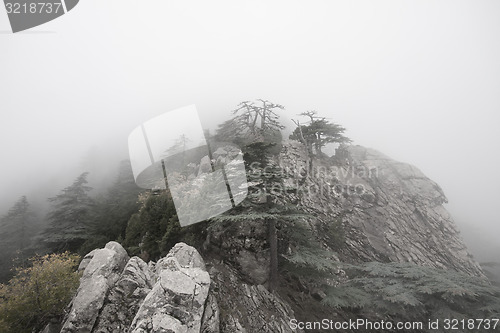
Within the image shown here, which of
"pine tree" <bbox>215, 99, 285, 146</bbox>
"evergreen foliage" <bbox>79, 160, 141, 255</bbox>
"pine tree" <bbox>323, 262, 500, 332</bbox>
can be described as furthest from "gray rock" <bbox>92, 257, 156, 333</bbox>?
"pine tree" <bbox>215, 99, 285, 146</bbox>

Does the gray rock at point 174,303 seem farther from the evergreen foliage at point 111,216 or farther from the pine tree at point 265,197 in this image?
the evergreen foliage at point 111,216

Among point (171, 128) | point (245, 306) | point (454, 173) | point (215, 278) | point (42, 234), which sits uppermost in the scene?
point (171, 128)

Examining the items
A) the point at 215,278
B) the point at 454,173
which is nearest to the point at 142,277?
the point at 215,278

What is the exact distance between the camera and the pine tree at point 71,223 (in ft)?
72.8

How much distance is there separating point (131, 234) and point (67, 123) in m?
105

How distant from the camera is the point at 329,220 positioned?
63.4ft

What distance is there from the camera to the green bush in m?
8.88

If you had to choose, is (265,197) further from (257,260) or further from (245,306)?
(245,306)

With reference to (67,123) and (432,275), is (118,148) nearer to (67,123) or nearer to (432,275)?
(67,123)

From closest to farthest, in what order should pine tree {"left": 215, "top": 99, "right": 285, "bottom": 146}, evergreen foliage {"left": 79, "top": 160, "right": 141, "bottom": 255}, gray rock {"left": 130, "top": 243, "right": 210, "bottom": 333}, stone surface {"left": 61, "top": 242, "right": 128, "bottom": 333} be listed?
gray rock {"left": 130, "top": 243, "right": 210, "bottom": 333}, stone surface {"left": 61, "top": 242, "right": 128, "bottom": 333}, pine tree {"left": 215, "top": 99, "right": 285, "bottom": 146}, evergreen foliage {"left": 79, "top": 160, "right": 141, "bottom": 255}

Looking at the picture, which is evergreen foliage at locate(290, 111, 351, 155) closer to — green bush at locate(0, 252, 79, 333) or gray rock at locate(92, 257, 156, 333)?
gray rock at locate(92, 257, 156, 333)

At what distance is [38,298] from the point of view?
31.1 feet

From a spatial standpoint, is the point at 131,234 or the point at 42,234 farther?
the point at 42,234

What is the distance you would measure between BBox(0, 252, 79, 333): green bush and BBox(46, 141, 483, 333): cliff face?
84 cm
